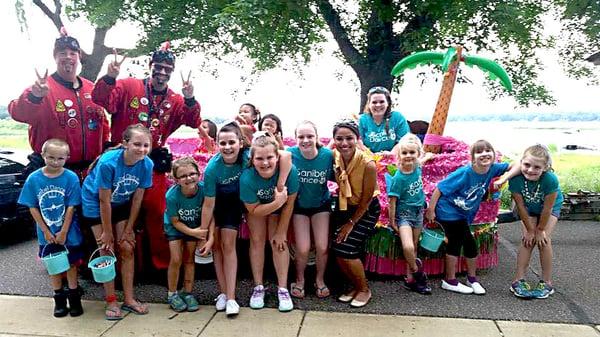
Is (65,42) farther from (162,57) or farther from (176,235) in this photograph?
(176,235)

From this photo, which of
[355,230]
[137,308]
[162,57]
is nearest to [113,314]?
[137,308]

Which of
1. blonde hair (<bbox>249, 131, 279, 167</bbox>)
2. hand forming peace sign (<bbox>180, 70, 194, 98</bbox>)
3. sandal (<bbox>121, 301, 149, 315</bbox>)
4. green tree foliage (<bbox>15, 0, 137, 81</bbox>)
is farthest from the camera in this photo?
green tree foliage (<bbox>15, 0, 137, 81</bbox>)

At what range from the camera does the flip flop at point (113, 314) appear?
3375 mm

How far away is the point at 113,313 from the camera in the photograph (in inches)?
134

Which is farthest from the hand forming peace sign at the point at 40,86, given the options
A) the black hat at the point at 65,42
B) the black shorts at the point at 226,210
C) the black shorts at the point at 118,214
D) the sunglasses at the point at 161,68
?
the black shorts at the point at 226,210

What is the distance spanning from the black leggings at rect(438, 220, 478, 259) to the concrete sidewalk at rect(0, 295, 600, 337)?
0.71m

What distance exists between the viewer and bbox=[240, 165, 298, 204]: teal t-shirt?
3.43 meters

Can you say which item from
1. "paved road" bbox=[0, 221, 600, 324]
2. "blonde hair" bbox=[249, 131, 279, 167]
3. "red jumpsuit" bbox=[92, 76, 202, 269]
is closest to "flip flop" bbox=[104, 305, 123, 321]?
"paved road" bbox=[0, 221, 600, 324]

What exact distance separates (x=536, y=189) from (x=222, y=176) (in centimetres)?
235

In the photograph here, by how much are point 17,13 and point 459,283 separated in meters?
5.17

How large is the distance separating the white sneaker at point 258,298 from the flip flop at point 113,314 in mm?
912

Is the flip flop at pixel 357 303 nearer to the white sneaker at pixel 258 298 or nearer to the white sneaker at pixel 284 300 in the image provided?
the white sneaker at pixel 284 300

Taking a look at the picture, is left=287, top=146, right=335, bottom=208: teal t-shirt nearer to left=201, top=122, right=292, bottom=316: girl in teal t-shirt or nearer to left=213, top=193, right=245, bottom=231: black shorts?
left=201, top=122, right=292, bottom=316: girl in teal t-shirt

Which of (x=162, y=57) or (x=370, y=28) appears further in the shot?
(x=370, y=28)
